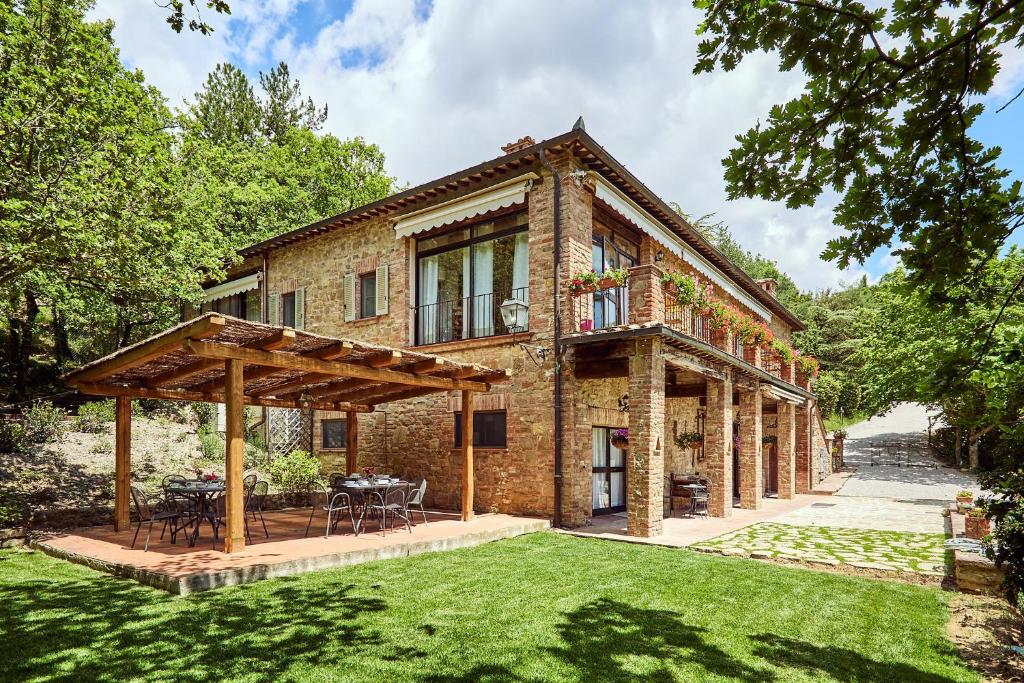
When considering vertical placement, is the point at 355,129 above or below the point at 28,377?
above

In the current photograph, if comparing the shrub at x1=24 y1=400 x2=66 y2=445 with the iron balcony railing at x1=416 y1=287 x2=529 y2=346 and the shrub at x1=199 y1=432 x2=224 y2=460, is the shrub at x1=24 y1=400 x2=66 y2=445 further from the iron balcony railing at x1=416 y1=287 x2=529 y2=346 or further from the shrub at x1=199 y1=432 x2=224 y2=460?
the iron balcony railing at x1=416 y1=287 x2=529 y2=346

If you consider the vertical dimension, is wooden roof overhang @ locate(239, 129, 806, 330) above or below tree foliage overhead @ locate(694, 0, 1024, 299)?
above

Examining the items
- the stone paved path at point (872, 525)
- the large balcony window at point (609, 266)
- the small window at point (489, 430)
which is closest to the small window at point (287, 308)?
the small window at point (489, 430)

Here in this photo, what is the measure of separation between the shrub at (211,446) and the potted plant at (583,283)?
10856 millimetres

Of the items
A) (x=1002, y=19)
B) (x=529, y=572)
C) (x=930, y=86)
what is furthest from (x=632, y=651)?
(x=1002, y=19)

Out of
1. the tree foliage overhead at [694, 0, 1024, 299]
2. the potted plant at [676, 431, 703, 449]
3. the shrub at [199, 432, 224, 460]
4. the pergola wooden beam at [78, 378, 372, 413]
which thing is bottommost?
the shrub at [199, 432, 224, 460]

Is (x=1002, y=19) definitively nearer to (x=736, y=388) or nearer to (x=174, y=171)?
(x=736, y=388)

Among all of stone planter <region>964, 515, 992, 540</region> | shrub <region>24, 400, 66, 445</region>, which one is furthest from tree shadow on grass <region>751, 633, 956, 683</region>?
shrub <region>24, 400, 66, 445</region>

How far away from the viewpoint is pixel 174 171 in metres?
11.9

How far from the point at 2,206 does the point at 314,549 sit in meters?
5.89

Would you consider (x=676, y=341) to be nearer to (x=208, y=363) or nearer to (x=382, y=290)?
(x=382, y=290)

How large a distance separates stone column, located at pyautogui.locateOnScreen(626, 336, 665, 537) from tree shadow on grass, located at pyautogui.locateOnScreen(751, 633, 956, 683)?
445 cm

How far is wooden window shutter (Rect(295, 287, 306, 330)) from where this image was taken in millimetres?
15203

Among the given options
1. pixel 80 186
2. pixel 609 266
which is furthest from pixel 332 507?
pixel 609 266
